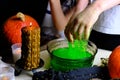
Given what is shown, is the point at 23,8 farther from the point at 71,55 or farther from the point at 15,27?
the point at 71,55

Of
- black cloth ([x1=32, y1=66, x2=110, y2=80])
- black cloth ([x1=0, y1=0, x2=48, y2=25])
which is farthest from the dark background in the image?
black cloth ([x1=32, y1=66, x2=110, y2=80])

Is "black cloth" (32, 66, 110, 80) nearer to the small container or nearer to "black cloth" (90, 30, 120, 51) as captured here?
the small container

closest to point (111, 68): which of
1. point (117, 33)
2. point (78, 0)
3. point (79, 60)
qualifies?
point (79, 60)

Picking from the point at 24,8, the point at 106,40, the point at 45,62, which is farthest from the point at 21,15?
the point at 106,40

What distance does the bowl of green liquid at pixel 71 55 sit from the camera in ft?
3.33

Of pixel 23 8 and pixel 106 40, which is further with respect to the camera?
pixel 23 8

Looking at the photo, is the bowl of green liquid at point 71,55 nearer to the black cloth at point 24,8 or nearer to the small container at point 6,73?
the small container at point 6,73

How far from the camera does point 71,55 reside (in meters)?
1.04

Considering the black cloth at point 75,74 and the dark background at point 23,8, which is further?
the dark background at point 23,8

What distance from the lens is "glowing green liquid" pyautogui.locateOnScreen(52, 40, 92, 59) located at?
1.04 metres

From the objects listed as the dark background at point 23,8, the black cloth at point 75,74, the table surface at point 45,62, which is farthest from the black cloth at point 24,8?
the black cloth at point 75,74

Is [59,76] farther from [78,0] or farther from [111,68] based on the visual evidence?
[78,0]

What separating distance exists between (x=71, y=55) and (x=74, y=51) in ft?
0.09

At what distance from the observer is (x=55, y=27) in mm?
1661
